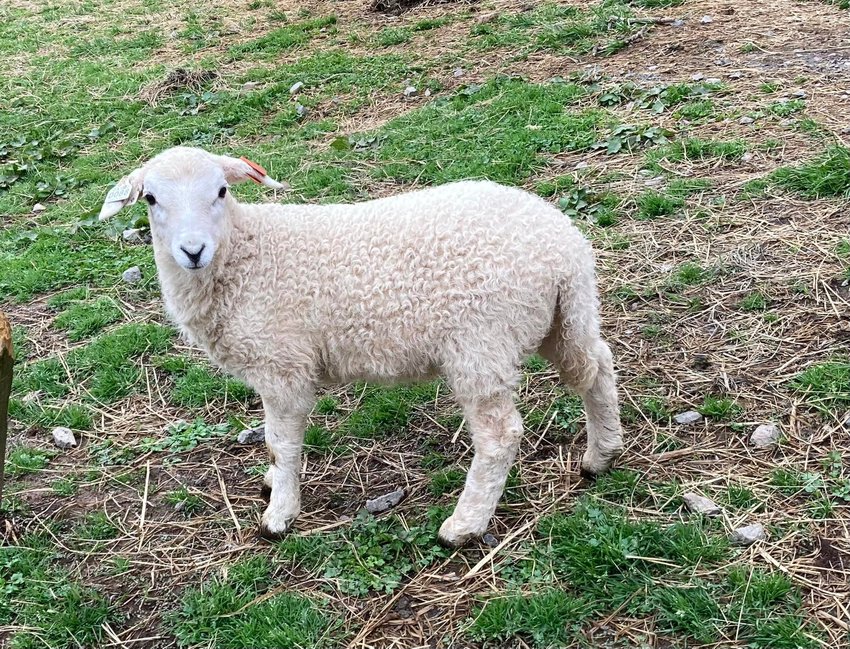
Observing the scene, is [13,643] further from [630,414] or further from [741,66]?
[741,66]

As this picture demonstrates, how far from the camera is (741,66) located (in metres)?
7.64

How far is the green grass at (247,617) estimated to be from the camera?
123 inches

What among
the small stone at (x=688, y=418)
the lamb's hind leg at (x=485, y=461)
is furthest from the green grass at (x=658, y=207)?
the lamb's hind leg at (x=485, y=461)

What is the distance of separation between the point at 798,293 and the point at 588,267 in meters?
1.89

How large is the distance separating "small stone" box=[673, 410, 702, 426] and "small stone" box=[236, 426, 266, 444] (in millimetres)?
2309

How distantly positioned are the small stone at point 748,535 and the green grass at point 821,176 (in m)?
3.11

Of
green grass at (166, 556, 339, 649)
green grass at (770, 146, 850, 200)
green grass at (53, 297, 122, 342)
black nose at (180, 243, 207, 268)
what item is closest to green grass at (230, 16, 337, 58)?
green grass at (53, 297, 122, 342)

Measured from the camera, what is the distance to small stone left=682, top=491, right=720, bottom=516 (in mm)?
3418

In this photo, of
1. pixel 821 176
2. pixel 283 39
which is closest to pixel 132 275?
pixel 821 176

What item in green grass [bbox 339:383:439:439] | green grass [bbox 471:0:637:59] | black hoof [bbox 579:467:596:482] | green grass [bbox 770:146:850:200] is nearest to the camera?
black hoof [bbox 579:467:596:482]

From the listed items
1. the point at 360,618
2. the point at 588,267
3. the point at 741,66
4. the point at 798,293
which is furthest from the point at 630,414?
the point at 741,66

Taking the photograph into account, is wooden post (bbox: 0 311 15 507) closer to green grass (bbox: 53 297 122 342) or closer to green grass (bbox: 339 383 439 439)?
green grass (bbox: 339 383 439 439)

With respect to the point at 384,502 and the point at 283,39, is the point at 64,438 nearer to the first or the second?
the point at 384,502

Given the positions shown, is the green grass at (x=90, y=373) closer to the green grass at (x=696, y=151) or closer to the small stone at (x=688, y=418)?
the small stone at (x=688, y=418)
